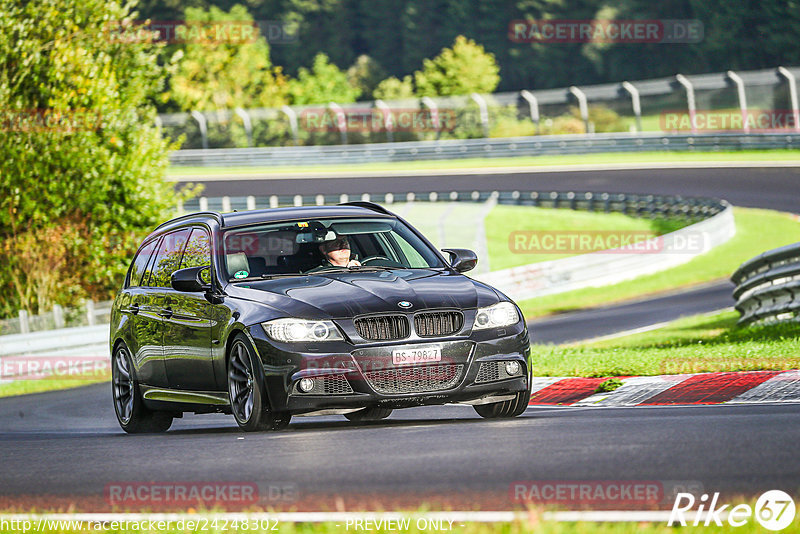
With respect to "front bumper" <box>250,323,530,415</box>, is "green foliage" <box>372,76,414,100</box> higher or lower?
lower

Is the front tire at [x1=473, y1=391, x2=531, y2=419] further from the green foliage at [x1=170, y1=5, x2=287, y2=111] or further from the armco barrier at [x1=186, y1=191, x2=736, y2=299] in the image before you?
the green foliage at [x1=170, y1=5, x2=287, y2=111]

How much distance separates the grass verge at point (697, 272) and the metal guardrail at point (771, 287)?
25.1 feet

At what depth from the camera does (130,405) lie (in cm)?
1120

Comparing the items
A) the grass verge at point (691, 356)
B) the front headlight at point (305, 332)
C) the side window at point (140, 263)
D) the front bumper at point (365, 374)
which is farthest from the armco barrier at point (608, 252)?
the front headlight at point (305, 332)

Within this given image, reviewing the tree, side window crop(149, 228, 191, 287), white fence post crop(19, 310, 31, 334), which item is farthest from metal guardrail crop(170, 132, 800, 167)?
side window crop(149, 228, 191, 287)

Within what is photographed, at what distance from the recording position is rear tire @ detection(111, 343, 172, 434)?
36.4ft

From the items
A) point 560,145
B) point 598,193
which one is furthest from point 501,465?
point 560,145

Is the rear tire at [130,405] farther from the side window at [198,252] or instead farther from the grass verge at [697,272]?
the grass verge at [697,272]

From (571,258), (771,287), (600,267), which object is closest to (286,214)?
(771,287)

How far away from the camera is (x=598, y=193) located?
4322 centimetres

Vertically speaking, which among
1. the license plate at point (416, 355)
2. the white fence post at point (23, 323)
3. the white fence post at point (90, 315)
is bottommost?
the white fence post at point (90, 315)

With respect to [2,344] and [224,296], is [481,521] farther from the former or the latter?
[2,344]

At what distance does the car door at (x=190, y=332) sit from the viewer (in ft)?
32.0

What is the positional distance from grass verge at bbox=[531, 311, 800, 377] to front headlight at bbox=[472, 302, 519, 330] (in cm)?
333
